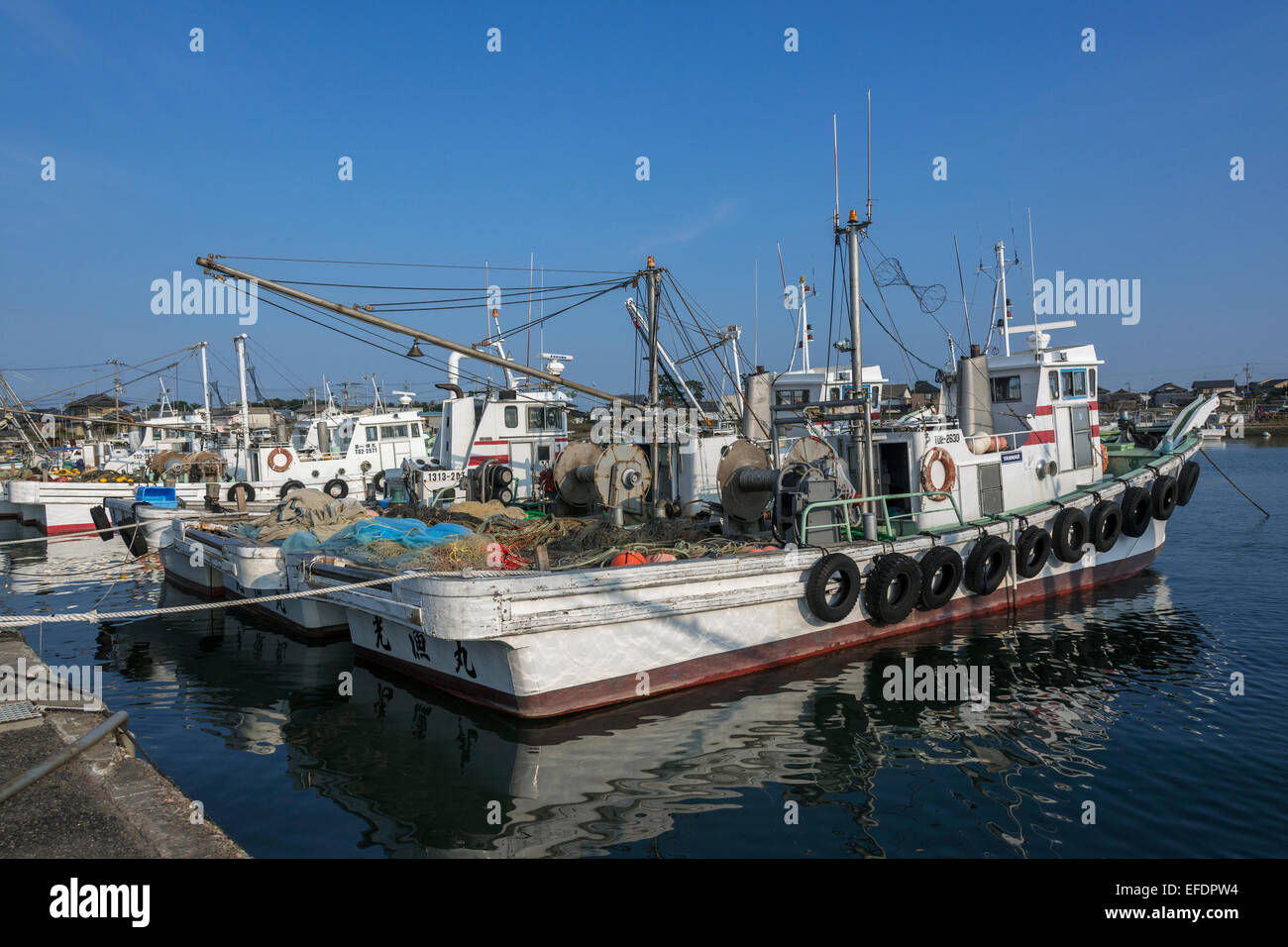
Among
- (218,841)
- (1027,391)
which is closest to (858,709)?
(218,841)

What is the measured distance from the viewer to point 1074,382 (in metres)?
16.1

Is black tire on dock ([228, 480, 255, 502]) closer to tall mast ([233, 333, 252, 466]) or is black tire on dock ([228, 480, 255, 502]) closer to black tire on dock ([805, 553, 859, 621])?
tall mast ([233, 333, 252, 466])

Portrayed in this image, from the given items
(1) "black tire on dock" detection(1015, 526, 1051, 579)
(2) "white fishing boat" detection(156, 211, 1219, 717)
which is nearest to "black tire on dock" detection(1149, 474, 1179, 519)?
(2) "white fishing boat" detection(156, 211, 1219, 717)

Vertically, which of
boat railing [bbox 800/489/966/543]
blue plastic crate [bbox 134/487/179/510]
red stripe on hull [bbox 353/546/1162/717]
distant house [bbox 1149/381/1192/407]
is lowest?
red stripe on hull [bbox 353/546/1162/717]

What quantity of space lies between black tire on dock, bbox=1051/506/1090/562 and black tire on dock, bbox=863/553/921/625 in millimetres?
4079

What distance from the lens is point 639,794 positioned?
7.50 m

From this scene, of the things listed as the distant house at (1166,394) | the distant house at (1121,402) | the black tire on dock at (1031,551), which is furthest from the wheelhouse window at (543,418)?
the distant house at (1166,394)

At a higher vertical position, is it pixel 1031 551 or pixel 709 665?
pixel 1031 551

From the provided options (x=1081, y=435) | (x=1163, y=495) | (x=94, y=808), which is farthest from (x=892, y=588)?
(x=94, y=808)

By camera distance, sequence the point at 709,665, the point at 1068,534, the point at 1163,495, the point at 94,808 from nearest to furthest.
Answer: the point at 94,808 < the point at 709,665 < the point at 1068,534 < the point at 1163,495

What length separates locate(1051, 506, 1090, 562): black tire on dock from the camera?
14.2 meters

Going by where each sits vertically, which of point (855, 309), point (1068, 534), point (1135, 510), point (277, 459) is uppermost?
point (855, 309)

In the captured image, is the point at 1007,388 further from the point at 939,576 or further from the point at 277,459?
the point at 277,459

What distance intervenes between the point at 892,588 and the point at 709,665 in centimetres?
327
